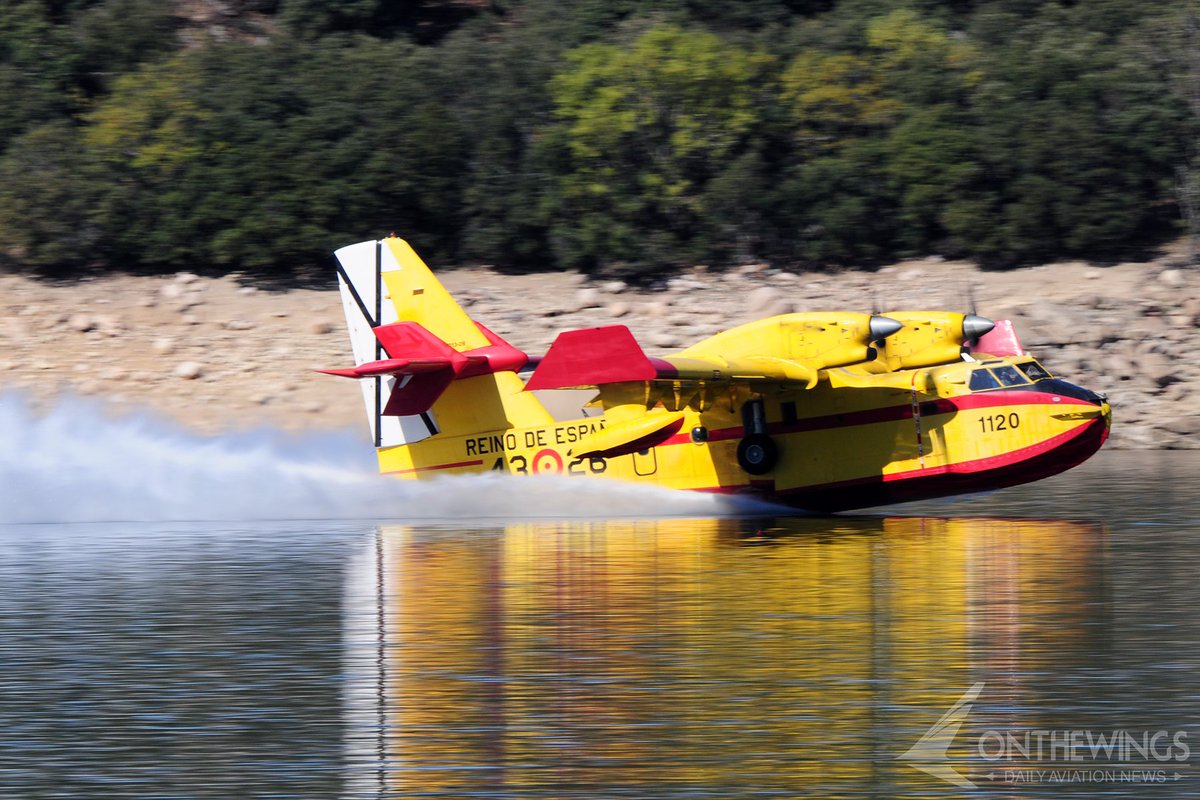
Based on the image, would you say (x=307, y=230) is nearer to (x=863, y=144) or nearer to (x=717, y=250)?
(x=717, y=250)

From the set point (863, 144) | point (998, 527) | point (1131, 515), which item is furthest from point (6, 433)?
point (863, 144)

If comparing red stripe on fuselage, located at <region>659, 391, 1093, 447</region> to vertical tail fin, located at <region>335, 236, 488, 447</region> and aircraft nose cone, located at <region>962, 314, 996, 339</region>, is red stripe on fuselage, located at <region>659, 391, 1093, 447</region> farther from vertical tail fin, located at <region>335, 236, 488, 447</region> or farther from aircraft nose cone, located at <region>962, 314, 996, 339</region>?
vertical tail fin, located at <region>335, 236, 488, 447</region>

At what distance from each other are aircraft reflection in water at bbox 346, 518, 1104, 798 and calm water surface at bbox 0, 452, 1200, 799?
3 cm

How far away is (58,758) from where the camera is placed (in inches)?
407

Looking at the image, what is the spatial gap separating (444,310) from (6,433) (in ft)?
23.2

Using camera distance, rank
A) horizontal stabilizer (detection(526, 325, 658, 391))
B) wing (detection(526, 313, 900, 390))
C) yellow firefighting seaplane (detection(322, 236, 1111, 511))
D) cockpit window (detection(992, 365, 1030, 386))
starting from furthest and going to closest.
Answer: cockpit window (detection(992, 365, 1030, 386))
yellow firefighting seaplane (detection(322, 236, 1111, 511))
wing (detection(526, 313, 900, 390))
horizontal stabilizer (detection(526, 325, 658, 391))

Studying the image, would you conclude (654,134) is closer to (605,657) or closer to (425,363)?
(425,363)

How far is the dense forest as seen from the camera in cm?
4219

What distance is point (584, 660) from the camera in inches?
503

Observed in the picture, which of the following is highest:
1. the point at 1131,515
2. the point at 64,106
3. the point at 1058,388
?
the point at 64,106

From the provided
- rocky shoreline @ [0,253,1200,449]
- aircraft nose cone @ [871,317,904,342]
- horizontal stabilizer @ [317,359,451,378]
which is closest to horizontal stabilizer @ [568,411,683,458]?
horizontal stabilizer @ [317,359,451,378]

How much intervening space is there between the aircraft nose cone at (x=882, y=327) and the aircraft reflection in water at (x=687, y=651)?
101 inches


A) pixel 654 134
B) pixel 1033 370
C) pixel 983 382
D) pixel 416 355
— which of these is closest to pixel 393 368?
pixel 416 355

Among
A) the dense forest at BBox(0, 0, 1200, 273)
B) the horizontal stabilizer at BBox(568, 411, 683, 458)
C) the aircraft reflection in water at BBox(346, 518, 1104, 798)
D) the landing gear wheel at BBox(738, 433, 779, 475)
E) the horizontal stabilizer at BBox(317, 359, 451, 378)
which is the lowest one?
the aircraft reflection in water at BBox(346, 518, 1104, 798)
